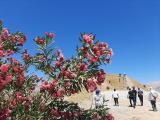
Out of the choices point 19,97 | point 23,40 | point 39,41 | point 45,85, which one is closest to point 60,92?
point 45,85

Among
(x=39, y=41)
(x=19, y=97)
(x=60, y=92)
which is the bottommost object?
(x=19, y=97)

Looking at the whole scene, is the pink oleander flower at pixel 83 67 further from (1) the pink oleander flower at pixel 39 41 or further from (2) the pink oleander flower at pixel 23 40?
(2) the pink oleander flower at pixel 23 40

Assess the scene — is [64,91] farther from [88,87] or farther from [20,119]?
[20,119]

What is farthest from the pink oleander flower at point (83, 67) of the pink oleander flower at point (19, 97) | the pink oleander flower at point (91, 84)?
the pink oleander flower at point (19, 97)

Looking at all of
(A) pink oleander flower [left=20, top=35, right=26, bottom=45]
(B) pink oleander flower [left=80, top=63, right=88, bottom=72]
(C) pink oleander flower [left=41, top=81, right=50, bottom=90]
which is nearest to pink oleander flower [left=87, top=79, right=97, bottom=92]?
(B) pink oleander flower [left=80, top=63, right=88, bottom=72]

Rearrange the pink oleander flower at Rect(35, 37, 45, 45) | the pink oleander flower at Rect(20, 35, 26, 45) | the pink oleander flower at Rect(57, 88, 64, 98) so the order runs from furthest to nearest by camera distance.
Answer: the pink oleander flower at Rect(20, 35, 26, 45)
the pink oleander flower at Rect(35, 37, 45, 45)
the pink oleander flower at Rect(57, 88, 64, 98)

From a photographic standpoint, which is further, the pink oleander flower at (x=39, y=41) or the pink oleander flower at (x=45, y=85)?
the pink oleander flower at (x=39, y=41)

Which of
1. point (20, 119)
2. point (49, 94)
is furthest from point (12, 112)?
point (49, 94)

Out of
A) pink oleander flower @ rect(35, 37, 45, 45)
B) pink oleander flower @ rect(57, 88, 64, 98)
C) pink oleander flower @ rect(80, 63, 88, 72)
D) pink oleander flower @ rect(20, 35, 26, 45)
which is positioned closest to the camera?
pink oleander flower @ rect(57, 88, 64, 98)

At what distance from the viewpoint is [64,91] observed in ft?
33.6

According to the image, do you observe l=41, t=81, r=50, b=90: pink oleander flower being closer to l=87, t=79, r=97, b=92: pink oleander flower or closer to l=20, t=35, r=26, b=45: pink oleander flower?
l=87, t=79, r=97, b=92: pink oleander flower

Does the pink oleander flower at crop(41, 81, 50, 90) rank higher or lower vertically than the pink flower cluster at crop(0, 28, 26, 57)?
lower

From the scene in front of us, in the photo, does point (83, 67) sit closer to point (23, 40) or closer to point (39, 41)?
point (39, 41)

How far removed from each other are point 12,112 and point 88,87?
1.92 metres
